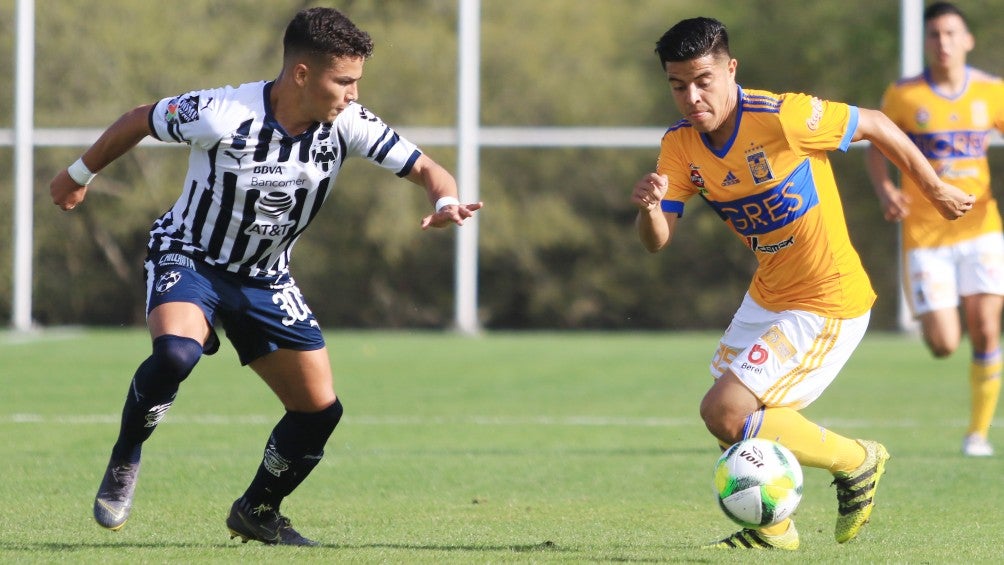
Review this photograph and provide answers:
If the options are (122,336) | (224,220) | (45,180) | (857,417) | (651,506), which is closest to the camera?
(224,220)

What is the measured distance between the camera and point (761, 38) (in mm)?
21734

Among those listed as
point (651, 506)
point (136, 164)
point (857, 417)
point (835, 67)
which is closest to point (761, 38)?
point (835, 67)

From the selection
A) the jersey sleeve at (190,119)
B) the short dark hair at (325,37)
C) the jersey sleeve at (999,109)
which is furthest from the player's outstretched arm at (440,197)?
the jersey sleeve at (999,109)

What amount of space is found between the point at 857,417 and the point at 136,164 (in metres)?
15.2

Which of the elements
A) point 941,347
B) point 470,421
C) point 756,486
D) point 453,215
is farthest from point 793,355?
point 470,421

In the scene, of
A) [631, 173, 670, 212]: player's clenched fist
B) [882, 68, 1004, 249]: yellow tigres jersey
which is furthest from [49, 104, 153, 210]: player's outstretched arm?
[882, 68, 1004, 249]: yellow tigres jersey

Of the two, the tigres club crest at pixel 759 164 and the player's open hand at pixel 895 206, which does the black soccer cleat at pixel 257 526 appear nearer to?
the tigres club crest at pixel 759 164

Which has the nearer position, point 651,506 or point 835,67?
point 651,506

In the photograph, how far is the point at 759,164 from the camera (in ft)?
17.3

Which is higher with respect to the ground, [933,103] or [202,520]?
[933,103]

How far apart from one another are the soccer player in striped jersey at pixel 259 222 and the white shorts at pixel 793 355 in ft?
3.83

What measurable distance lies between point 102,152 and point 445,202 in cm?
128

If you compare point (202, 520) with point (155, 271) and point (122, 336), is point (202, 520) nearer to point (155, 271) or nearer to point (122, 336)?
point (155, 271)

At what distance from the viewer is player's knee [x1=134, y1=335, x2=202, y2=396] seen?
16.0 feet
